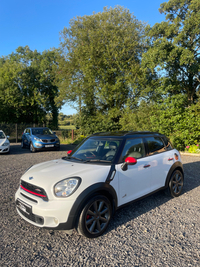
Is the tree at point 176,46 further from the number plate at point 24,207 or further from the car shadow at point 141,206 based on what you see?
the number plate at point 24,207

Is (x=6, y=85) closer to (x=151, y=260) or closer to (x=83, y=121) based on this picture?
(x=83, y=121)

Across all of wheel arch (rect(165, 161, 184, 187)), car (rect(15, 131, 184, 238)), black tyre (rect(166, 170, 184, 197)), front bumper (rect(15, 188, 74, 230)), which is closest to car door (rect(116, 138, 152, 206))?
car (rect(15, 131, 184, 238))

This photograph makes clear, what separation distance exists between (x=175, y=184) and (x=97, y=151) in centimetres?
221

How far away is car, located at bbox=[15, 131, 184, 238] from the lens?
278cm

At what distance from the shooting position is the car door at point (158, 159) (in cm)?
409

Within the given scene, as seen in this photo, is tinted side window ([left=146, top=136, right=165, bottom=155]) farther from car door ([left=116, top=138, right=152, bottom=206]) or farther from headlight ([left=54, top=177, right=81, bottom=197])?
headlight ([left=54, top=177, right=81, bottom=197])

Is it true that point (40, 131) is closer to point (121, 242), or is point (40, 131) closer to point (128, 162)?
point (128, 162)

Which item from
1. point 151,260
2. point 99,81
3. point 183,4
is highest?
point 183,4

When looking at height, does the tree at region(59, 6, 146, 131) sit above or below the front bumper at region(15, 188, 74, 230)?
above

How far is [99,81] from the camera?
19.3 meters

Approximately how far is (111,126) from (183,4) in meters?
11.8

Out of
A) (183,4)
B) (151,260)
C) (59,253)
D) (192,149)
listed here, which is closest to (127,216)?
(151,260)

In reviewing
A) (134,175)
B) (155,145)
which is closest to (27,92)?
(155,145)

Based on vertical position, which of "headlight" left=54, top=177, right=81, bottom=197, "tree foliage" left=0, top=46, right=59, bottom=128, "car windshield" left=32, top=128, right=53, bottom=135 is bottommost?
"headlight" left=54, top=177, right=81, bottom=197
